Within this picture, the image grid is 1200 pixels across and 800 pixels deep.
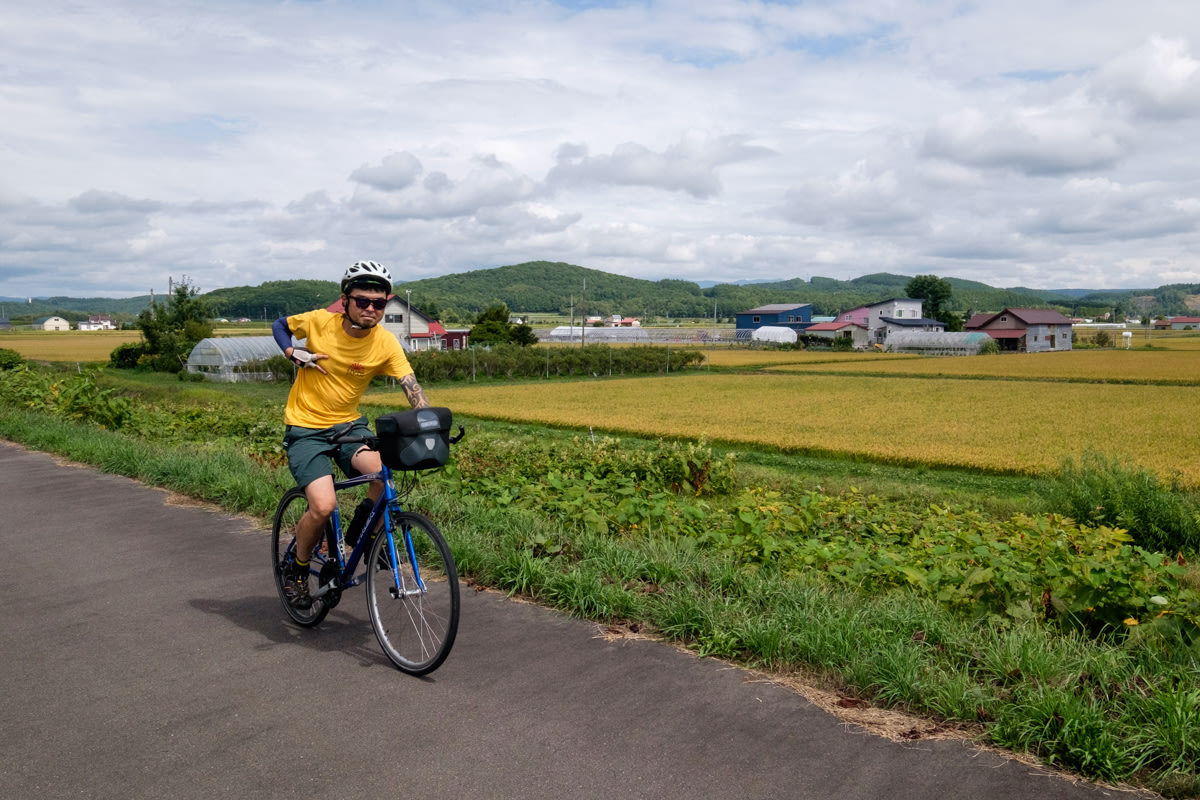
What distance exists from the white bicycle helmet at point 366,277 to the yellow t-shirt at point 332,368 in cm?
28

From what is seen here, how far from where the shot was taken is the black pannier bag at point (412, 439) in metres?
4.17

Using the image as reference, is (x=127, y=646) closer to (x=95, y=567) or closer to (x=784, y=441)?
(x=95, y=567)

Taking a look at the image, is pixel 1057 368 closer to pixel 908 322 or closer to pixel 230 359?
pixel 908 322

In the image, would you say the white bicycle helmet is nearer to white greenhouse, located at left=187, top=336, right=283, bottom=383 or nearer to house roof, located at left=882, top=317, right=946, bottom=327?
white greenhouse, located at left=187, top=336, right=283, bottom=383

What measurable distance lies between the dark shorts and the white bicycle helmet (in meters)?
0.79

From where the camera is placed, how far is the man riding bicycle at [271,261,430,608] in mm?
4695

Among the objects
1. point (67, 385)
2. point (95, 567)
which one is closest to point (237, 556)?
point (95, 567)

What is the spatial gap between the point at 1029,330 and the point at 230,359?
240 feet

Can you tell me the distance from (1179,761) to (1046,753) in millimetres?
429

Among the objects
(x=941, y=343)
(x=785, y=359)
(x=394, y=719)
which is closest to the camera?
(x=394, y=719)

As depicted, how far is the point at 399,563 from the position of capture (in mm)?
4531

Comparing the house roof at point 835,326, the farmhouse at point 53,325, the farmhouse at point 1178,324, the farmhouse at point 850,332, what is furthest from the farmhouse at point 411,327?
the farmhouse at point 1178,324

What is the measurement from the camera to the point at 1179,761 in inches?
121

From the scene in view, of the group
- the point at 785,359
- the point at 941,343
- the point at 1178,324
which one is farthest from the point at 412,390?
the point at 1178,324
